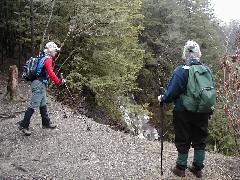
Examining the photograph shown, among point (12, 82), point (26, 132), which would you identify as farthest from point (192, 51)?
point (12, 82)

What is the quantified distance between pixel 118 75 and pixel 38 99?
8.78 m

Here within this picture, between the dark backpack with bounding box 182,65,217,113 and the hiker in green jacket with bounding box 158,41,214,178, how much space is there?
0.11m

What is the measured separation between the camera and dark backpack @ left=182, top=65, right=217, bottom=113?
15.5 feet

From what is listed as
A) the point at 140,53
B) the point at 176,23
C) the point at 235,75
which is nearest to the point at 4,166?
the point at 235,75

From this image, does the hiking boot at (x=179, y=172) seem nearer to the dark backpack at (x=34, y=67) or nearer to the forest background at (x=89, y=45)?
the dark backpack at (x=34, y=67)

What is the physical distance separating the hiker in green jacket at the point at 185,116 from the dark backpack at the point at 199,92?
0.34ft

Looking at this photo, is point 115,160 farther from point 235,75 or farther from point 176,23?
point 176,23

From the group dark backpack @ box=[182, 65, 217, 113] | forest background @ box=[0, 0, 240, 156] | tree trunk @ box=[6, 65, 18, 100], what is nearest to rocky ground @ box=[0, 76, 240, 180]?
dark backpack @ box=[182, 65, 217, 113]

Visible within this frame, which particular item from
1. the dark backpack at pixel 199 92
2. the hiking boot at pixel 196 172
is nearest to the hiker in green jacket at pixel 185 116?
the dark backpack at pixel 199 92

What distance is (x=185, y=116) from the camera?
16.3 feet

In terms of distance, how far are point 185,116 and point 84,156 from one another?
217 centimetres

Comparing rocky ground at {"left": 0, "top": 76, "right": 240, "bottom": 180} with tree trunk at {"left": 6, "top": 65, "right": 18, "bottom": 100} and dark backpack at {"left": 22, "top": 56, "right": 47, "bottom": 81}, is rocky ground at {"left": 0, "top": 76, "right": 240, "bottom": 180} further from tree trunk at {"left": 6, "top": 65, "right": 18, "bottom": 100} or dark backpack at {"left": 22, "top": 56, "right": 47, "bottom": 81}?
tree trunk at {"left": 6, "top": 65, "right": 18, "bottom": 100}

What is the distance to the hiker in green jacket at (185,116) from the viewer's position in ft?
16.1

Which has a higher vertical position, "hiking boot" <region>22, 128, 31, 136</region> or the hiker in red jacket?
the hiker in red jacket
